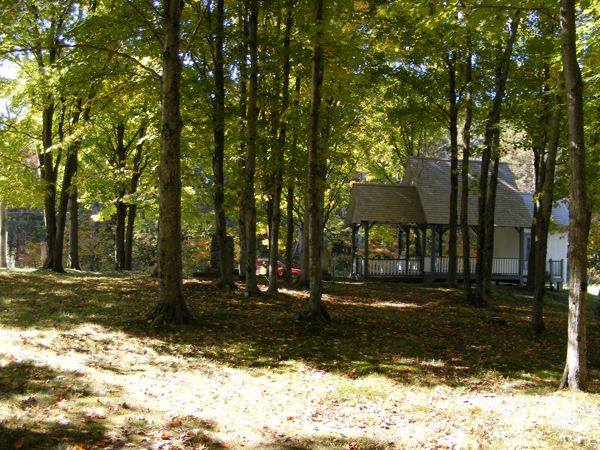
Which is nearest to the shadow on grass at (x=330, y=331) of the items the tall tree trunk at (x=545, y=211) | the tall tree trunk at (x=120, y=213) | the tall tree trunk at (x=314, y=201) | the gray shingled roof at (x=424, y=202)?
the tall tree trunk at (x=314, y=201)

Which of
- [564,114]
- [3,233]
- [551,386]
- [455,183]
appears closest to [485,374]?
[551,386]

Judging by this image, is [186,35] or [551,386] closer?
[551,386]

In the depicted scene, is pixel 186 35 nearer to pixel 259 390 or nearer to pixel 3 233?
pixel 259 390

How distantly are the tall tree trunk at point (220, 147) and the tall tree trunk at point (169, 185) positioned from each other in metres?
3.38

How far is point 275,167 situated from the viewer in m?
14.1

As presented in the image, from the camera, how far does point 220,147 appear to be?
45.4 feet

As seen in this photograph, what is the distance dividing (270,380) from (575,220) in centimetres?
434

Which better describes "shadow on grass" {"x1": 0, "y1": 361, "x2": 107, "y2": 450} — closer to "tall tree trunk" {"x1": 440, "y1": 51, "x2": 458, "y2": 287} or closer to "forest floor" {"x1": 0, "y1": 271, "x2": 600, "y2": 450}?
"forest floor" {"x1": 0, "y1": 271, "x2": 600, "y2": 450}

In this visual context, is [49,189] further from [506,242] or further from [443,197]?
[506,242]

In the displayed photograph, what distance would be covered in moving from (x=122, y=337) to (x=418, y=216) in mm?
19716

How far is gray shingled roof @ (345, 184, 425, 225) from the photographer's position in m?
25.7

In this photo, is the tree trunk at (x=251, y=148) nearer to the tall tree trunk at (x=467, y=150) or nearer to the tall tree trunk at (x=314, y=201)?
the tall tree trunk at (x=314, y=201)

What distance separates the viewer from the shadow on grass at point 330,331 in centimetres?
808

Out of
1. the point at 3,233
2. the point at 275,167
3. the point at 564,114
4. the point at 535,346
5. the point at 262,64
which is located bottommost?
the point at 535,346
